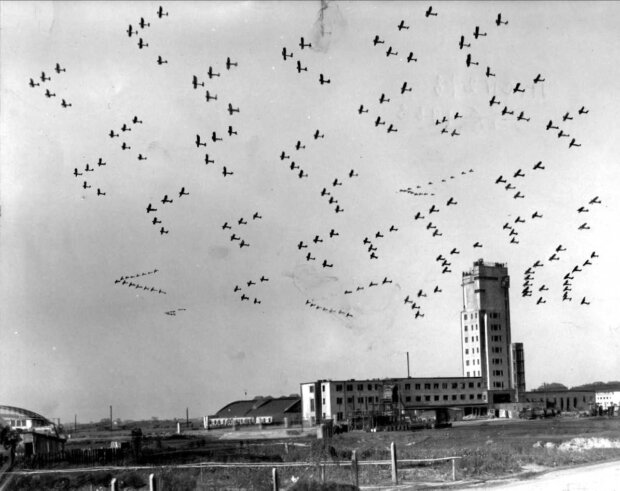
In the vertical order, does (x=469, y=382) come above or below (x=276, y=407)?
above

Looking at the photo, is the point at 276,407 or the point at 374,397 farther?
the point at 276,407

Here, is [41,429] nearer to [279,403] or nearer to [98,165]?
[98,165]

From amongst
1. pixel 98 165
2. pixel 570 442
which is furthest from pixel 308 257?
pixel 570 442

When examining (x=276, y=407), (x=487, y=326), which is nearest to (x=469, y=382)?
(x=487, y=326)

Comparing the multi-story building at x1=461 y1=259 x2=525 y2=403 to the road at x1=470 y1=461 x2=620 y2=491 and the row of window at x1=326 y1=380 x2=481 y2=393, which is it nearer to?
the row of window at x1=326 y1=380 x2=481 y2=393

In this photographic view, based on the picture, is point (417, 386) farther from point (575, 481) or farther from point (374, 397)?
point (575, 481)

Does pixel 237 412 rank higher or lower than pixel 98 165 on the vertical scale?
lower

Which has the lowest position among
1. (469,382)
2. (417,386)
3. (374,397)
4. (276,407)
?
(276,407)

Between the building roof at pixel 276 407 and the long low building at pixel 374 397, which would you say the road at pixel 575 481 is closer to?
the long low building at pixel 374 397
